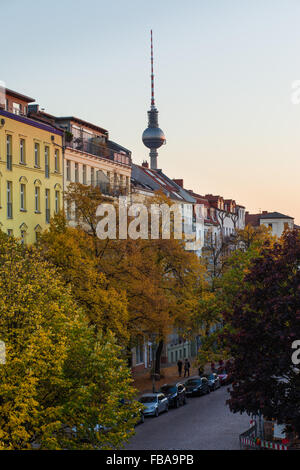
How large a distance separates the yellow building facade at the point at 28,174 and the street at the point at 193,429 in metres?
15.1

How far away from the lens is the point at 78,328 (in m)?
34.4

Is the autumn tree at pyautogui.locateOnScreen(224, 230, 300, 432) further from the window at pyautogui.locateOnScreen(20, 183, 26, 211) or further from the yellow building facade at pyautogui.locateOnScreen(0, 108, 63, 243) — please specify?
the window at pyautogui.locateOnScreen(20, 183, 26, 211)

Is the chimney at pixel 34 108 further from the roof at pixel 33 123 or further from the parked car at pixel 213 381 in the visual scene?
the parked car at pixel 213 381

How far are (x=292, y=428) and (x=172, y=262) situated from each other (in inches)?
1280

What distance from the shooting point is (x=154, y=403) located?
53.1 meters

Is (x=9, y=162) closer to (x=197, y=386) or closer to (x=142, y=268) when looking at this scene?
(x=142, y=268)

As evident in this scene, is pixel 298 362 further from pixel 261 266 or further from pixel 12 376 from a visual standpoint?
pixel 12 376

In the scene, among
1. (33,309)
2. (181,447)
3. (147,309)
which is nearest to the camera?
(33,309)

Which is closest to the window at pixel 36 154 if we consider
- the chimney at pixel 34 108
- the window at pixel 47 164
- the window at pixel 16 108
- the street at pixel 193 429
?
the window at pixel 47 164

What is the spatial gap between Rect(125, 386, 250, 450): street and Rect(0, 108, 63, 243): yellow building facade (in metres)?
15.1

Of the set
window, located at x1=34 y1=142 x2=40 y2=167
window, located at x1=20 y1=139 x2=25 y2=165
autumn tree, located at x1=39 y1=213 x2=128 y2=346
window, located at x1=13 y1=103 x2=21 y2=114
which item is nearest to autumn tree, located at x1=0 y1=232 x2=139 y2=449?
autumn tree, located at x1=39 y1=213 x2=128 y2=346

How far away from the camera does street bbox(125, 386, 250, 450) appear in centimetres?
4225

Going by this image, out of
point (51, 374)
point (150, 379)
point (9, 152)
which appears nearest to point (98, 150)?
point (9, 152)
